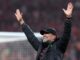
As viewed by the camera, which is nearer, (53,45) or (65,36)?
(65,36)

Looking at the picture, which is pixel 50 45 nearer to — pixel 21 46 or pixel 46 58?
pixel 46 58

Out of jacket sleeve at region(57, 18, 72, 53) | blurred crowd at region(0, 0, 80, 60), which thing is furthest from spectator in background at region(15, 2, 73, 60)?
blurred crowd at region(0, 0, 80, 60)

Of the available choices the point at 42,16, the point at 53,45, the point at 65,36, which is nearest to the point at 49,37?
the point at 53,45

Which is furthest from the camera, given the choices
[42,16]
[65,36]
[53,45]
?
[42,16]

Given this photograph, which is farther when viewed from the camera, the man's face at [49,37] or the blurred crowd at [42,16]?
the blurred crowd at [42,16]

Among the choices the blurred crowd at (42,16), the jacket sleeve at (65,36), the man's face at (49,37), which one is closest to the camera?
the jacket sleeve at (65,36)

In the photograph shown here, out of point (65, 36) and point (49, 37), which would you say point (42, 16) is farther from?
point (65, 36)

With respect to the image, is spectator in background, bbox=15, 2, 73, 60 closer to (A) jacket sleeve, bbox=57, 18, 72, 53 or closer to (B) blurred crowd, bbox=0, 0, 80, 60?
(A) jacket sleeve, bbox=57, 18, 72, 53

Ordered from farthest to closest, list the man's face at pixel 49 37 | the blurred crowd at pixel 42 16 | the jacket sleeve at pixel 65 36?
the blurred crowd at pixel 42 16 → the man's face at pixel 49 37 → the jacket sleeve at pixel 65 36

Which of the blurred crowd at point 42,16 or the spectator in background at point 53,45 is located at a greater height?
the spectator in background at point 53,45

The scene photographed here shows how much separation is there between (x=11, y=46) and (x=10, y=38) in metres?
0.15

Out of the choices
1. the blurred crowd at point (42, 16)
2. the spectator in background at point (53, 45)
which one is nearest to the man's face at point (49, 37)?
the spectator in background at point (53, 45)

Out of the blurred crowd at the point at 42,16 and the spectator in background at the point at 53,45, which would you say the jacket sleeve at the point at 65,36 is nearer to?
the spectator in background at the point at 53,45

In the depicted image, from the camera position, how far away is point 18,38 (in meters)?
7.27
